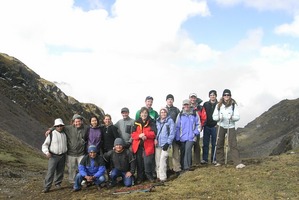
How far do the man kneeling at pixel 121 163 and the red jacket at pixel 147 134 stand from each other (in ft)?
2.25

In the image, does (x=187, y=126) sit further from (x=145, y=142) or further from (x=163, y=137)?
(x=145, y=142)

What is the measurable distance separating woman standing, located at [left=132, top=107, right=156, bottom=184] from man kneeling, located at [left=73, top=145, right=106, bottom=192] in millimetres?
1971

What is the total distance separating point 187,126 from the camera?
18.9m

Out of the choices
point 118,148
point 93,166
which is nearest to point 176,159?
point 118,148

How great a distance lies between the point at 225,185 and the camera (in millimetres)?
16125

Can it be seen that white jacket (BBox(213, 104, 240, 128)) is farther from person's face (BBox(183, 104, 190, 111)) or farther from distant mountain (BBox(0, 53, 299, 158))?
distant mountain (BBox(0, 53, 299, 158))

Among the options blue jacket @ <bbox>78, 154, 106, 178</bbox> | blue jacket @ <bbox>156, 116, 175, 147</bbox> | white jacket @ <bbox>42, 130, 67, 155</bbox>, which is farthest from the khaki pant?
white jacket @ <bbox>42, 130, 67, 155</bbox>

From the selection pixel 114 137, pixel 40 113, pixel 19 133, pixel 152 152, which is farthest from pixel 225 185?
pixel 40 113

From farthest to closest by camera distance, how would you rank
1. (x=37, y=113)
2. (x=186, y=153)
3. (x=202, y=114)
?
(x=37, y=113) < (x=202, y=114) < (x=186, y=153)

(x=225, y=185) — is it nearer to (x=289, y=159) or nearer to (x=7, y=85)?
(x=289, y=159)

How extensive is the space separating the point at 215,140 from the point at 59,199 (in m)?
9.68

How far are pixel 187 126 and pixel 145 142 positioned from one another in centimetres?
253

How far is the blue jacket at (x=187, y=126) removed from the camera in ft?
61.8

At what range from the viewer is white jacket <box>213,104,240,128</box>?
1880 cm
